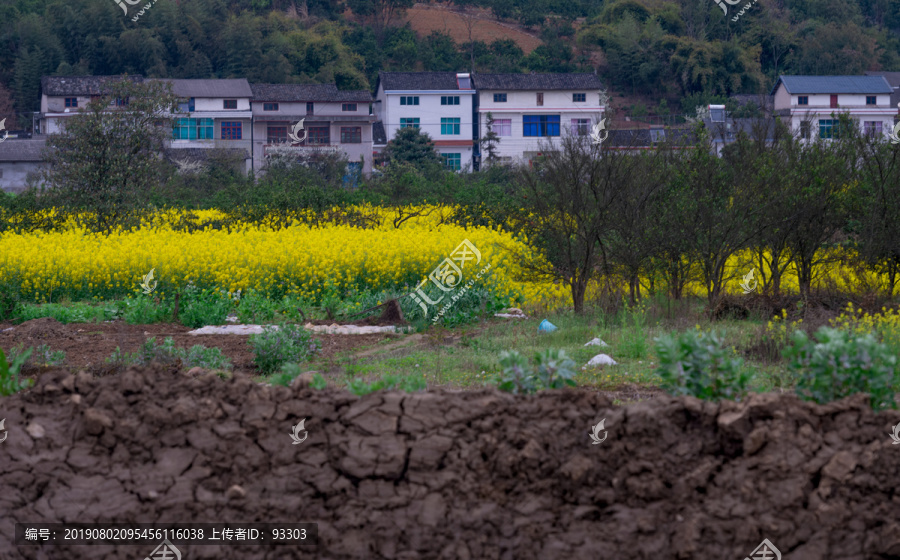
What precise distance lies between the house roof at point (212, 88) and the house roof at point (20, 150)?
33.4ft

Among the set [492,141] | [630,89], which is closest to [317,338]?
[492,141]

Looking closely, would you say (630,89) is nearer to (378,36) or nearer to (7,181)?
(378,36)

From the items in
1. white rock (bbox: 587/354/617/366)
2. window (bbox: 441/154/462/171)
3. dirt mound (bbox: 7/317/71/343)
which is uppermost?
window (bbox: 441/154/462/171)

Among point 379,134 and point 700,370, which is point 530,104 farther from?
point 700,370

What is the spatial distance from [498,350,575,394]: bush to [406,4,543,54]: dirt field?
281 feet

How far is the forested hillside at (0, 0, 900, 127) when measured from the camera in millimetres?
70750

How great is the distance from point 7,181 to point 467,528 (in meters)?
52.6

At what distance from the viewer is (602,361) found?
8.71 meters

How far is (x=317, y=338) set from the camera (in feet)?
34.4

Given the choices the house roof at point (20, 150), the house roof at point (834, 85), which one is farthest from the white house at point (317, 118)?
the house roof at point (834, 85)

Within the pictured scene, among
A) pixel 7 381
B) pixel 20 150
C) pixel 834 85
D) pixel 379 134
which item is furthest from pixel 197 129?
pixel 7 381
